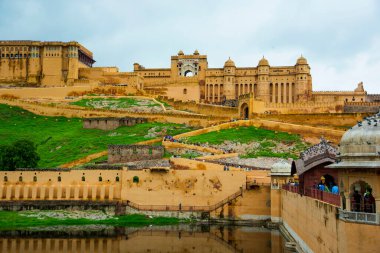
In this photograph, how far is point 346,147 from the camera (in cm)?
1463

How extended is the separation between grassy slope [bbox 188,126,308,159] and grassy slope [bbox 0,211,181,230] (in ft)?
43.6

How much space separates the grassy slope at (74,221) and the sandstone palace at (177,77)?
45.4 m

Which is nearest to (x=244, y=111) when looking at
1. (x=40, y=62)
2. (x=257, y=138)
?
(x=257, y=138)

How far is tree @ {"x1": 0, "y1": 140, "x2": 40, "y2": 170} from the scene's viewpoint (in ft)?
132

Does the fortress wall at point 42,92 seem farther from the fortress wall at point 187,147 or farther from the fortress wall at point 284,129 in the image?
the fortress wall at point 187,147

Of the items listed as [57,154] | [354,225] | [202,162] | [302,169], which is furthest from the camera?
[57,154]

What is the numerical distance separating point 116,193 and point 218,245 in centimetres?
1137

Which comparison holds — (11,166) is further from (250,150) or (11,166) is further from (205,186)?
(250,150)

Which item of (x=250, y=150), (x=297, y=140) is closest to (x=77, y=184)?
(x=250, y=150)

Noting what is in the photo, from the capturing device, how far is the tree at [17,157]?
4038 cm

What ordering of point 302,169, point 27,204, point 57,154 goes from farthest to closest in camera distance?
point 57,154, point 27,204, point 302,169

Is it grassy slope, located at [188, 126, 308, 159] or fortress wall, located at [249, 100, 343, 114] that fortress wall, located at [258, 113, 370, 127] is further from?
grassy slope, located at [188, 126, 308, 159]

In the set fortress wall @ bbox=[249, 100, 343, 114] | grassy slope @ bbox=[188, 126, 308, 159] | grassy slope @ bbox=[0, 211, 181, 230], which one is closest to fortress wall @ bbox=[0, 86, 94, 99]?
fortress wall @ bbox=[249, 100, 343, 114]

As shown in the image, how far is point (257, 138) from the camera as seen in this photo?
164 feet
